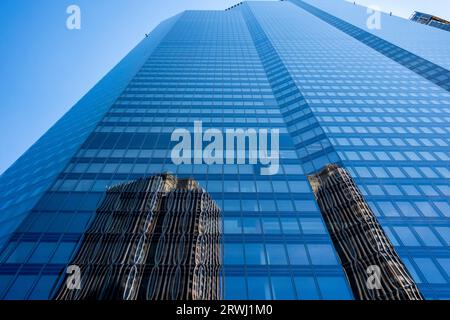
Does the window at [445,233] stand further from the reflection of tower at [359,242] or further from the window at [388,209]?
the reflection of tower at [359,242]

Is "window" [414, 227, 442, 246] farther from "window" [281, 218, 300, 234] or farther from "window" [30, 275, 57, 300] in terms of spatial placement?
"window" [30, 275, 57, 300]

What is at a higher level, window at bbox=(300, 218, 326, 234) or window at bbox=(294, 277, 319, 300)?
window at bbox=(300, 218, 326, 234)

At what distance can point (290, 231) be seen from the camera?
93.1ft

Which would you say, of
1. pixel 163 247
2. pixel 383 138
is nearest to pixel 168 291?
pixel 163 247

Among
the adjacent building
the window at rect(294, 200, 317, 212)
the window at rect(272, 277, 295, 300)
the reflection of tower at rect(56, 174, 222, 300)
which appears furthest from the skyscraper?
the adjacent building

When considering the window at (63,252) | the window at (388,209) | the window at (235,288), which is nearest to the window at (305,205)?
the window at (388,209)

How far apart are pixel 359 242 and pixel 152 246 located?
58.5ft

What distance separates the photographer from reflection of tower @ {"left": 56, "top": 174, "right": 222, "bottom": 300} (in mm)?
23031

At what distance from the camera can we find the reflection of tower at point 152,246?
23031mm

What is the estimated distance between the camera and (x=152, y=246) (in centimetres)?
2692

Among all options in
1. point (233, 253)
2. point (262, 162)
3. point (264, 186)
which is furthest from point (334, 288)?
point (262, 162)

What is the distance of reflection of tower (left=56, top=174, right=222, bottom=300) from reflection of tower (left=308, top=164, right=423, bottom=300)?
11.3m

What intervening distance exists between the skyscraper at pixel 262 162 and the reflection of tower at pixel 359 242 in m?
1.00

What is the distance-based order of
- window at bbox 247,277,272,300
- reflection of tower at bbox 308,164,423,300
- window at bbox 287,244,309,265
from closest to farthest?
1. window at bbox 247,277,272,300
2. reflection of tower at bbox 308,164,423,300
3. window at bbox 287,244,309,265
